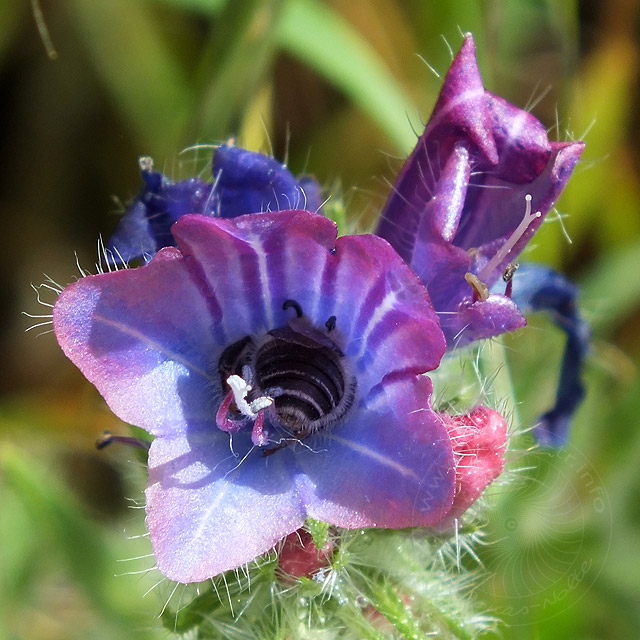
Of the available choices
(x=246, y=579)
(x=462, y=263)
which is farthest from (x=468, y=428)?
(x=246, y=579)

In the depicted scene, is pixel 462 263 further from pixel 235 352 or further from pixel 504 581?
pixel 504 581

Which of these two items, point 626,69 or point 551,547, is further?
point 626,69

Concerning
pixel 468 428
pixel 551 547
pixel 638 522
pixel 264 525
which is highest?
pixel 468 428

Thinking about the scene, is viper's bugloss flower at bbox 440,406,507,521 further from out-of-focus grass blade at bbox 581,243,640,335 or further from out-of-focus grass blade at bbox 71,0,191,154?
out-of-focus grass blade at bbox 71,0,191,154

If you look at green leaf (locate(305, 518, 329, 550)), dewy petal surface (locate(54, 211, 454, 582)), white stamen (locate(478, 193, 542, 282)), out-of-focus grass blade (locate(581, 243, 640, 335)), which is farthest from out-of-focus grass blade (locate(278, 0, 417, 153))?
green leaf (locate(305, 518, 329, 550))

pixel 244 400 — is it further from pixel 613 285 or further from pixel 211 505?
pixel 613 285

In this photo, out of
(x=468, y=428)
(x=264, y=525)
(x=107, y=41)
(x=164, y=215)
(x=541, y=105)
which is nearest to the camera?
(x=264, y=525)

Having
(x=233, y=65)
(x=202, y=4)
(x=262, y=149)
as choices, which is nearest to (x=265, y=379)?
(x=233, y=65)
